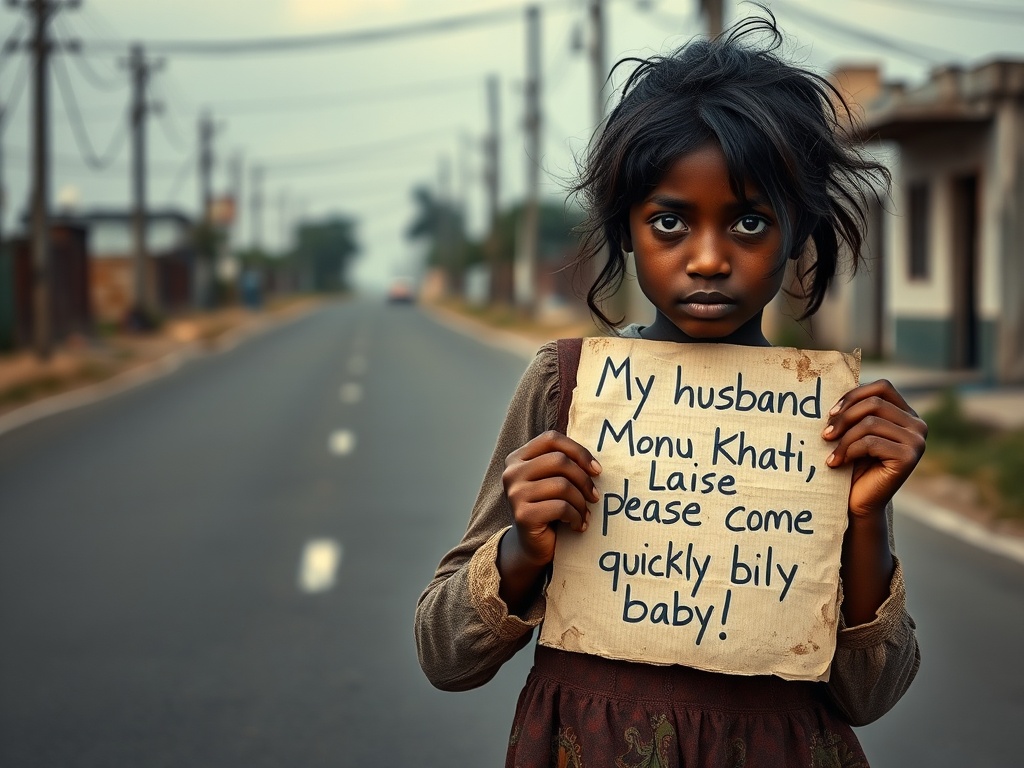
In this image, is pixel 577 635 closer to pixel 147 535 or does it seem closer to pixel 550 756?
pixel 550 756

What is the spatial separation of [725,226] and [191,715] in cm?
381

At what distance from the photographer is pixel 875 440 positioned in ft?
5.71

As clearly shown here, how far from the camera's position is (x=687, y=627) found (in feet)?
6.09

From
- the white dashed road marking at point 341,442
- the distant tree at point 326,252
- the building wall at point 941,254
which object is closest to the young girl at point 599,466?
the white dashed road marking at point 341,442

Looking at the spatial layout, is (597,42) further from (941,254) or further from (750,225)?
(750,225)

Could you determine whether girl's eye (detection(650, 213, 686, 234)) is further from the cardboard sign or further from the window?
the window

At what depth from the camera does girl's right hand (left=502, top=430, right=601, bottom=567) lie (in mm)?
1747

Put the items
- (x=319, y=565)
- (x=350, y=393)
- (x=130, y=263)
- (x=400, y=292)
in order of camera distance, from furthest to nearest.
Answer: (x=400, y=292), (x=130, y=263), (x=350, y=393), (x=319, y=565)

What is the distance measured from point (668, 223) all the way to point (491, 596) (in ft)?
1.76

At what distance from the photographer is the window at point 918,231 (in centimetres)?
2061

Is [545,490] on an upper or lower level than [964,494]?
upper

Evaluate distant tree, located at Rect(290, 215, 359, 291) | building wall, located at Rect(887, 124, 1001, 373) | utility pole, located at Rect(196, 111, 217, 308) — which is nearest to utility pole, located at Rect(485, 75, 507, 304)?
utility pole, located at Rect(196, 111, 217, 308)

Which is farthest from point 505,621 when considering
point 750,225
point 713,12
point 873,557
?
point 713,12

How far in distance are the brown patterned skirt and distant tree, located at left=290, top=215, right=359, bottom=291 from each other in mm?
138635
